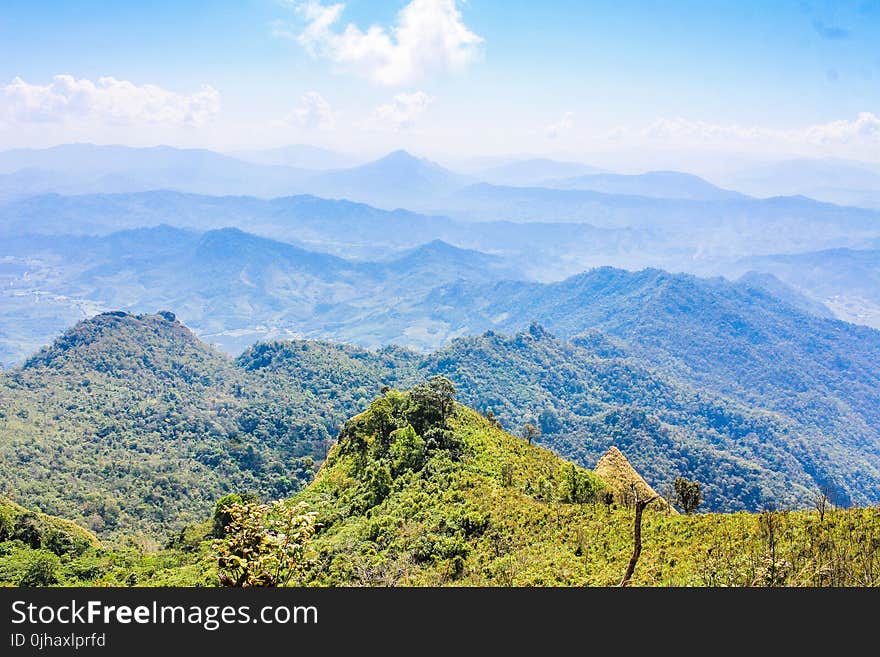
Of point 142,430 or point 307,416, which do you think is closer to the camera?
point 142,430

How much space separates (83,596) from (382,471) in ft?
84.8

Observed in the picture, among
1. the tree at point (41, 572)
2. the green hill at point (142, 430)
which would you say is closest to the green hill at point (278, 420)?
the green hill at point (142, 430)

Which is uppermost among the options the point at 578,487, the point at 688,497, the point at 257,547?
the point at 257,547

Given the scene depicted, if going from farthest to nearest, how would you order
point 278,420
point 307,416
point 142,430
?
point 307,416 → point 278,420 → point 142,430

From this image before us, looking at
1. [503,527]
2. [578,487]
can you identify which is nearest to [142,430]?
[578,487]

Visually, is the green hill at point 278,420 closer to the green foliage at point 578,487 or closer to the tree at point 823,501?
the green foliage at point 578,487

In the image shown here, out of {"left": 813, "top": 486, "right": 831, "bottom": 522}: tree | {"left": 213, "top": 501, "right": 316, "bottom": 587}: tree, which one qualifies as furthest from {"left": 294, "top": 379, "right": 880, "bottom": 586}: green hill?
{"left": 213, "top": 501, "right": 316, "bottom": 587}: tree

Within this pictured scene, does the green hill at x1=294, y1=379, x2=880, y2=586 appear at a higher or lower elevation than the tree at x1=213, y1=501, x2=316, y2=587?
lower

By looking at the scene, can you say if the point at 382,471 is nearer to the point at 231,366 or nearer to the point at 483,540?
the point at 483,540

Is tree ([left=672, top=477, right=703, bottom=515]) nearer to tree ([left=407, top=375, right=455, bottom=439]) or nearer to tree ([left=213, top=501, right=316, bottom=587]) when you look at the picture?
tree ([left=407, top=375, right=455, bottom=439])

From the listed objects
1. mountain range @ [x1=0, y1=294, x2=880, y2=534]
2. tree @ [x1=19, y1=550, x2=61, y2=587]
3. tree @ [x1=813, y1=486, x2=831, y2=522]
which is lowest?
mountain range @ [x1=0, y1=294, x2=880, y2=534]

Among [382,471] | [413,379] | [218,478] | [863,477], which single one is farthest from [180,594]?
[863,477]

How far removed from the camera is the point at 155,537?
204ft

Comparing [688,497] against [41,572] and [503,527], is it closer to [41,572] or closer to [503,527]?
[503,527]
